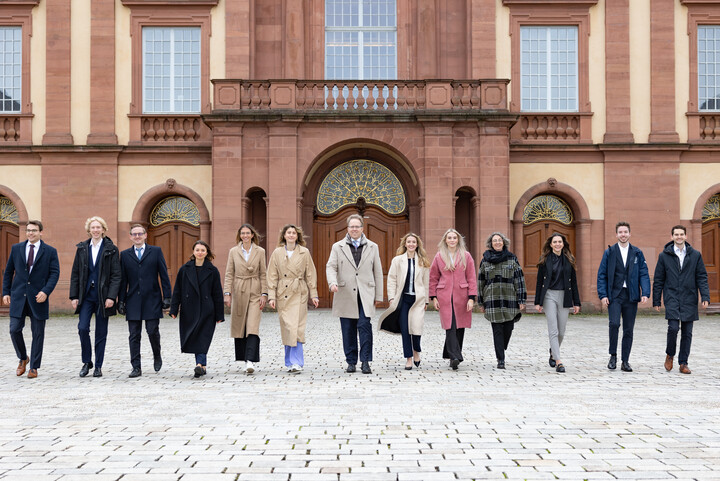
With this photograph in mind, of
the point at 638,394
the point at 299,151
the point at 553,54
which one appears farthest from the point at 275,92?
the point at 638,394

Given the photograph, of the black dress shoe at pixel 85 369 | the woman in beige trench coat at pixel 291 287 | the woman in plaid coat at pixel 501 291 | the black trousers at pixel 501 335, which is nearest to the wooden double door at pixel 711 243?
the woman in plaid coat at pixel 501 291

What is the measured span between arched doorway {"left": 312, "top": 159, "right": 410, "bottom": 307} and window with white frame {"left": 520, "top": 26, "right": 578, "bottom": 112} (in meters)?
4.79

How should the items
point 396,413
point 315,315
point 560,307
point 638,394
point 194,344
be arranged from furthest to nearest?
point 315,315, point 560,307, point 194,344, point 638,394, point 396,413

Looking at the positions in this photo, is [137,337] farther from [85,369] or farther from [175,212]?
[175,212]

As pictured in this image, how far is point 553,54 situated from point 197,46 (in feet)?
35.4

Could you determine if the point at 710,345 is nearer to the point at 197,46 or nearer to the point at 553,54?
the point at 553,54

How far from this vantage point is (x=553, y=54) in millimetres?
21938

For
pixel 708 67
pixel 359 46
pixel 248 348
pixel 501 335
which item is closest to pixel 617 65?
pixel 708 67

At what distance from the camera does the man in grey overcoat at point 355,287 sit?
9.50m

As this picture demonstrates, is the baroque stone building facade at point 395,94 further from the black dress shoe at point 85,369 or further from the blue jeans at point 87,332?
the black dress shoe at point 85,369

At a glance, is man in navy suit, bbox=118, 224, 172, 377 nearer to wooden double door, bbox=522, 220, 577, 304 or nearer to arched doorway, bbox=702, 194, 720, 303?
wooden double door, bbox=522, 220, 577, 304

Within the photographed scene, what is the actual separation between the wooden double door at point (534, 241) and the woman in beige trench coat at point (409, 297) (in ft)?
39.7

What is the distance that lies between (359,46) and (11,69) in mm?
10598

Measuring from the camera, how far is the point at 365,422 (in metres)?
6.20
